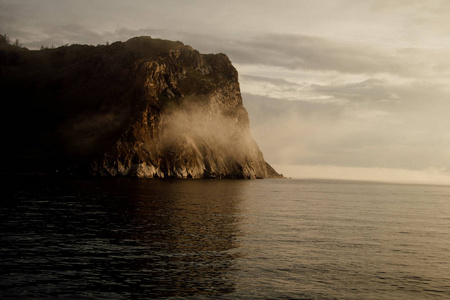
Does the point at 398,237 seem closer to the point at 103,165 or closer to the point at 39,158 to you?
the point at 103,165

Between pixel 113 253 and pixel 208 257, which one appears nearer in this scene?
pixel 113 253

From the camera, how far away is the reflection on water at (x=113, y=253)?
67.0ft

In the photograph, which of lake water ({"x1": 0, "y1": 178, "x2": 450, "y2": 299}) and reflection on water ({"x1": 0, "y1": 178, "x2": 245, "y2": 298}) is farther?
lake water ({"x1": 0, "y1": 178, "x2": 450, "y2": 299})

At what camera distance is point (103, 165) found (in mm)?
164625

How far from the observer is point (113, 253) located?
27.9 meters

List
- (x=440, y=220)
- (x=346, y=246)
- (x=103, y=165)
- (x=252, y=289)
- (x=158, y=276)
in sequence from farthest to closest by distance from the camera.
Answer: (x=103, y=165) → (x=440, y=220) → (x=346, y=246) → (x=158, y=276) → (x=252, y=289)

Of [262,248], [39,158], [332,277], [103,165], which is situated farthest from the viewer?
[39,158]

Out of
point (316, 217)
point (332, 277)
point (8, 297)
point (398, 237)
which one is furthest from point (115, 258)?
point (316, 217)

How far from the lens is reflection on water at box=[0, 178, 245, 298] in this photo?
20.4 m

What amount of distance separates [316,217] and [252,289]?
36001 mm

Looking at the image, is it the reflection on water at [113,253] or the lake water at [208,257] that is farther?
the lake water at [208,257]

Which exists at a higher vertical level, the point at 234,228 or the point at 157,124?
the point at 157,124

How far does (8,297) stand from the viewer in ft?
59.6

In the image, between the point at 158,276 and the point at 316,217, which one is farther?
the point at 316,217
